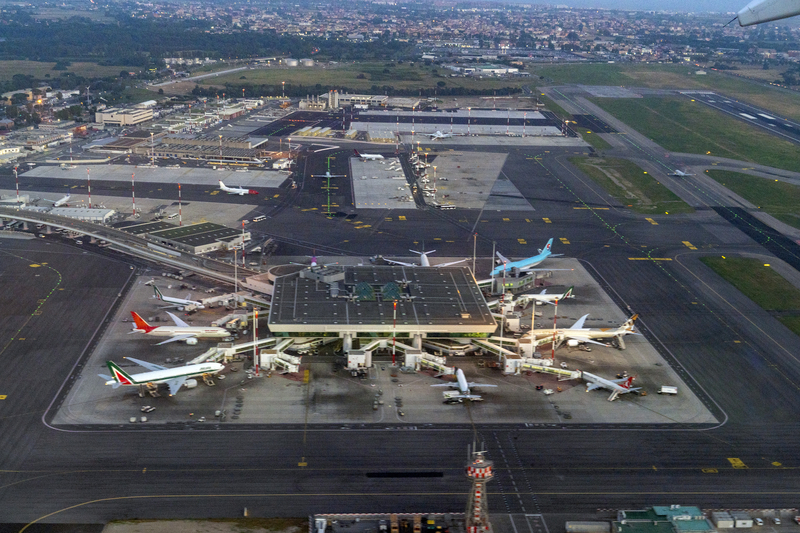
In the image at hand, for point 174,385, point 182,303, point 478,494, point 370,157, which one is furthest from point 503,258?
point 370,157

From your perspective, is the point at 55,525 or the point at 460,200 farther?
the point at 460,200

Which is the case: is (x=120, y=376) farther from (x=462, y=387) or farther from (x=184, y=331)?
(x=462, y=387)

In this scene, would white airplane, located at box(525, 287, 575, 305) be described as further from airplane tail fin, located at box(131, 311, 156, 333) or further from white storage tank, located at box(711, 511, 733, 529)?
airplane tail fin, located at box(131, 311, 156, 333)

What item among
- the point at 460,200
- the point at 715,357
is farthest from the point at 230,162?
the point at 715,357

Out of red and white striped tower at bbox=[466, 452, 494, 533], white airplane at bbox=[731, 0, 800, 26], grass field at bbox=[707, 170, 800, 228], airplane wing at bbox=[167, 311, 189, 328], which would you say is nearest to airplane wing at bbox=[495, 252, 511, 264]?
airplane wing at bbox=[167, 311, 189, 328]

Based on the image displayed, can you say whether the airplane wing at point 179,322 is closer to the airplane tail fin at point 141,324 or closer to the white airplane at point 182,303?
the airplane tail fin at point 141,324

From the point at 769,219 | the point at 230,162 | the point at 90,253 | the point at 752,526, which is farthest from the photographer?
the point at 230,162

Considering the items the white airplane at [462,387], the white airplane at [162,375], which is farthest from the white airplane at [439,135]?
the white airplane at [162,375]

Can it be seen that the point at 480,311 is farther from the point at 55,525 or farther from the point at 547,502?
the point at 55,525
